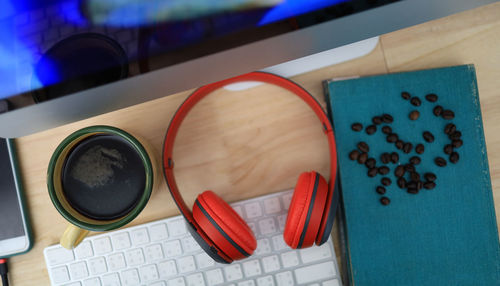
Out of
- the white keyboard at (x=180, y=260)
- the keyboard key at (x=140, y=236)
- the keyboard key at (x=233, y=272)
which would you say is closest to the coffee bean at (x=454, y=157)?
the white keyboard at (x=180, y=260)

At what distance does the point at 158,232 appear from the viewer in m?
0.46

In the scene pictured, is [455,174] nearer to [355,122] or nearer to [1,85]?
[355,122]

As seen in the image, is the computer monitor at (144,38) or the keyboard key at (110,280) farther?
the keyboard key at (110,280)

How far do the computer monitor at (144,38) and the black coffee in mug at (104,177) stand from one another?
0.35ft

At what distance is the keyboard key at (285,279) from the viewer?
454 mm

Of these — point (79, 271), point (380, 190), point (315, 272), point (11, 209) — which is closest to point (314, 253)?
point (315, 272)

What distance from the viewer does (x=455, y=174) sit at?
1.51 ft

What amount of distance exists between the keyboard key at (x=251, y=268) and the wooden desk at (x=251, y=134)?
92mm

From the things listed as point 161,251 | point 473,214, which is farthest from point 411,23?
point 161,251

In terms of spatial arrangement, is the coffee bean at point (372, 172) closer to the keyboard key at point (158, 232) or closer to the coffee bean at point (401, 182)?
the coffee bean at point (401, 182)

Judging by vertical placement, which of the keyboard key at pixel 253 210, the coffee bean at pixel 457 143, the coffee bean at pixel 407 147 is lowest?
the keyboard key at pixel 253 210

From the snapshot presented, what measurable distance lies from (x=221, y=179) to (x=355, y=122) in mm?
211

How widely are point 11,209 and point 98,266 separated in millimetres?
151

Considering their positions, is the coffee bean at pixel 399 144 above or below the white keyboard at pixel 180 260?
above
